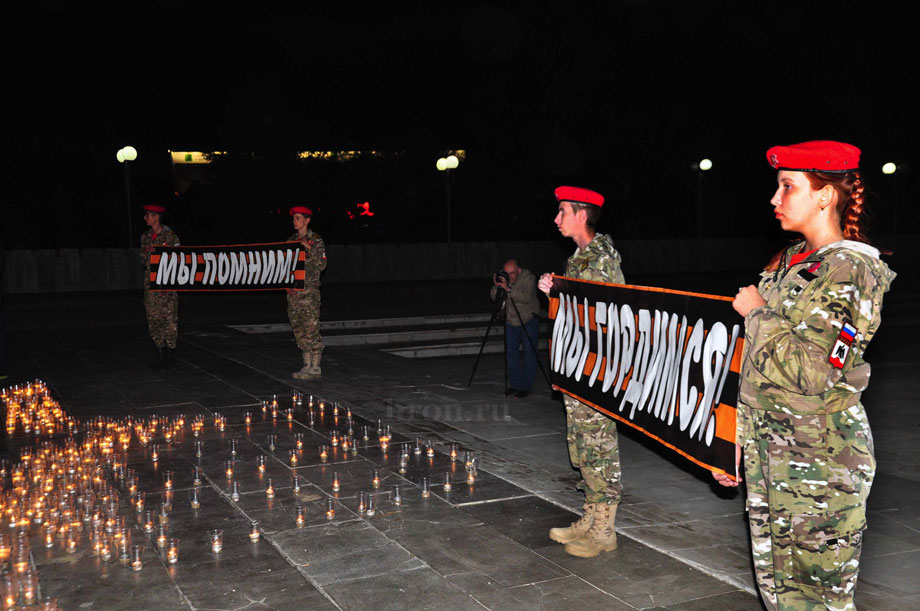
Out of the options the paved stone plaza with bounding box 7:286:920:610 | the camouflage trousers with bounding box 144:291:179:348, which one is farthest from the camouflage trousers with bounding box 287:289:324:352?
the camouflage trousers with bounding box 144:291:179:348

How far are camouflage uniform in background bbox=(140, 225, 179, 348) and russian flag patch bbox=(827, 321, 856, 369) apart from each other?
1112 centimetres

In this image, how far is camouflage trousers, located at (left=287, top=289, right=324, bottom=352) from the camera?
38.2 feet

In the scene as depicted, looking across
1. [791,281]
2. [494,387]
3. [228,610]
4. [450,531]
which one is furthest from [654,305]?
[494,387]

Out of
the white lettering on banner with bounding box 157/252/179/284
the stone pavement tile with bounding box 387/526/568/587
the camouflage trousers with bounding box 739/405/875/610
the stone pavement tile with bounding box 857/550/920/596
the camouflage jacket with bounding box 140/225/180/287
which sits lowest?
the stone pavement tile with bounding box 857/550/920/596

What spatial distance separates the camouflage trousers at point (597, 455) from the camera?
5.08m

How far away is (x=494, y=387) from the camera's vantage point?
1158 centimetres

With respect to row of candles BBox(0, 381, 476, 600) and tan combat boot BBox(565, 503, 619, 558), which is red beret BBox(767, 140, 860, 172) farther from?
row of candles BBox(0, 381, 476, 600)

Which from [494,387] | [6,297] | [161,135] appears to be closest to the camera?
[494,387]

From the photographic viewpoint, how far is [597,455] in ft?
16.7

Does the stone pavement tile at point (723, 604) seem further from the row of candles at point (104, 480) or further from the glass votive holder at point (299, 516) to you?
the glass votive holder at point (299, 516)

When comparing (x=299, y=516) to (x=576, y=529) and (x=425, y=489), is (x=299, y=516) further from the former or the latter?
(x=576, y=529)

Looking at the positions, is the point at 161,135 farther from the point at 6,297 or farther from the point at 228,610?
the point at 228,610

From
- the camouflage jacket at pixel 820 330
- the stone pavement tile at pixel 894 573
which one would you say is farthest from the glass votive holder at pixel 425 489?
the camouflage jacket at pixel 820 330

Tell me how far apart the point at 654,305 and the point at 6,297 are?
1144 inches
